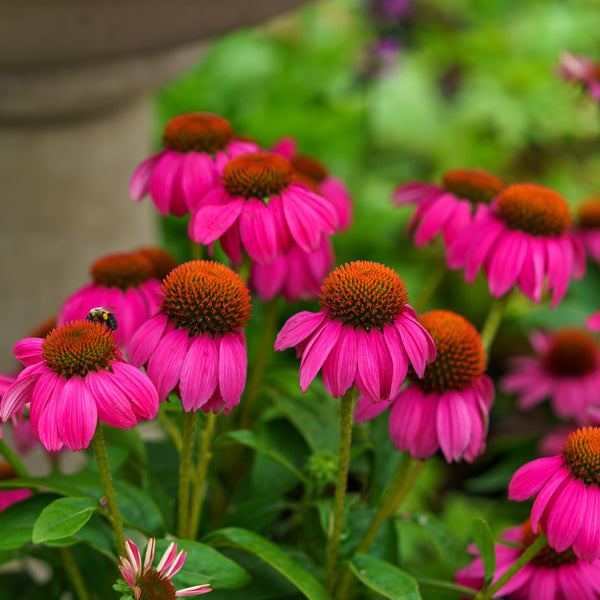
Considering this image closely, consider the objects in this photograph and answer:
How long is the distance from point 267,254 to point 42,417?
0.74 feet

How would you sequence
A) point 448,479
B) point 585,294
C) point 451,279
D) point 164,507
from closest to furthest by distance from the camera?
point 164,507, point 585,294, point 448,479, point 451,279

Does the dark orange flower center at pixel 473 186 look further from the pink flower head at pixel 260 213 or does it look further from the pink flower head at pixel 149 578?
the pink flower head at pixel 149 578

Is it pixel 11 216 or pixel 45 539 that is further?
pixel 11 216

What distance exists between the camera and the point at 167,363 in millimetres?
553

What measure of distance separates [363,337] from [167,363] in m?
0.13

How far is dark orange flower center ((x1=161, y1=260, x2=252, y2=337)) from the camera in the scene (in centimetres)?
55

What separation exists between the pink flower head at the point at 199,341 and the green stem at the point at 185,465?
0.8 inches

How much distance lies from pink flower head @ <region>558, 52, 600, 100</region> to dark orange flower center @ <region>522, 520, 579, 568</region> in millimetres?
628

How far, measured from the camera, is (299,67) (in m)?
2.82

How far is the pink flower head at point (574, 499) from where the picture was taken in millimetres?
562

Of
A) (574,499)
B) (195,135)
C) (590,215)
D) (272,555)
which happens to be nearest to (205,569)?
(272,555)

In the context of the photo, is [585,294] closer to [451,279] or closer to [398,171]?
[451,279]

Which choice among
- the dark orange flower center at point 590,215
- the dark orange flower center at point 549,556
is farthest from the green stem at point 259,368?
the dark orange flower center at point 590,215

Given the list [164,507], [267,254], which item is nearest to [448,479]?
[164,507]
